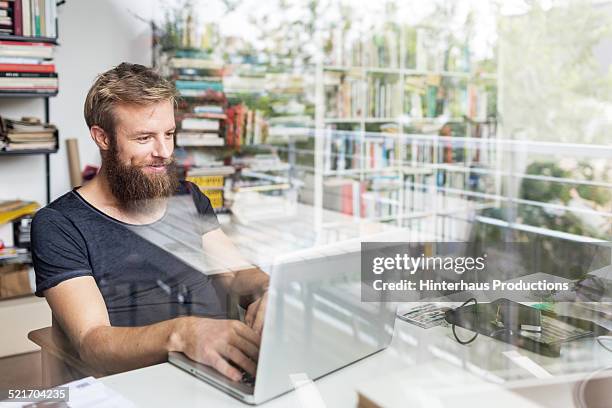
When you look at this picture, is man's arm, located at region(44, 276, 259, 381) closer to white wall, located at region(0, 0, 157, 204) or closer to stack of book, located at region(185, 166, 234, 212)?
white wall, located at region(0, 0, 157, 204)

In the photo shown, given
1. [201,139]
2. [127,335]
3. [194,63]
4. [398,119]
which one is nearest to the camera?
[127,335]

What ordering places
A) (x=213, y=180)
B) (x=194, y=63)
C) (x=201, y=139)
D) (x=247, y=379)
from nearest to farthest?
(x=247, y=379) → (x=201, y=139) → (x=213, y=180) → (x=194, y=63)

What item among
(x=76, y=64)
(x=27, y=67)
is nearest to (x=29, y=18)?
(x=27, y=67)

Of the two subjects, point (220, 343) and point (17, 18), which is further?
point (17, 18)

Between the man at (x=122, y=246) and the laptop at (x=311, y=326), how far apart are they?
134 mm

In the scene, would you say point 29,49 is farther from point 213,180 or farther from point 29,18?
point 213,180

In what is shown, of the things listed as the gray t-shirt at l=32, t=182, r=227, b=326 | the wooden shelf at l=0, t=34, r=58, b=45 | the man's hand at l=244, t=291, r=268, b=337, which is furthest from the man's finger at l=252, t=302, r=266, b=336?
the wooden shelf at l=0, t=34, r=58, b=45

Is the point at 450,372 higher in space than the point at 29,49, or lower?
lower

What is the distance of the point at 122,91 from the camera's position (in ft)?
4.27

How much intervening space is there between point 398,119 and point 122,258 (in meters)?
2.84

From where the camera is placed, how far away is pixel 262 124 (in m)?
3.45

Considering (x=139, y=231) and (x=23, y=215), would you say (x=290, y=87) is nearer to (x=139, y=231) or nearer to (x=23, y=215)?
(x=23, y=215)

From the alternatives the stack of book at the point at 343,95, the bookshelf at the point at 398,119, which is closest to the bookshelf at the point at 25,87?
the bookshelf at the point at 398,119

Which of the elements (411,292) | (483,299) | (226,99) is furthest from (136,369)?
(226,99)
